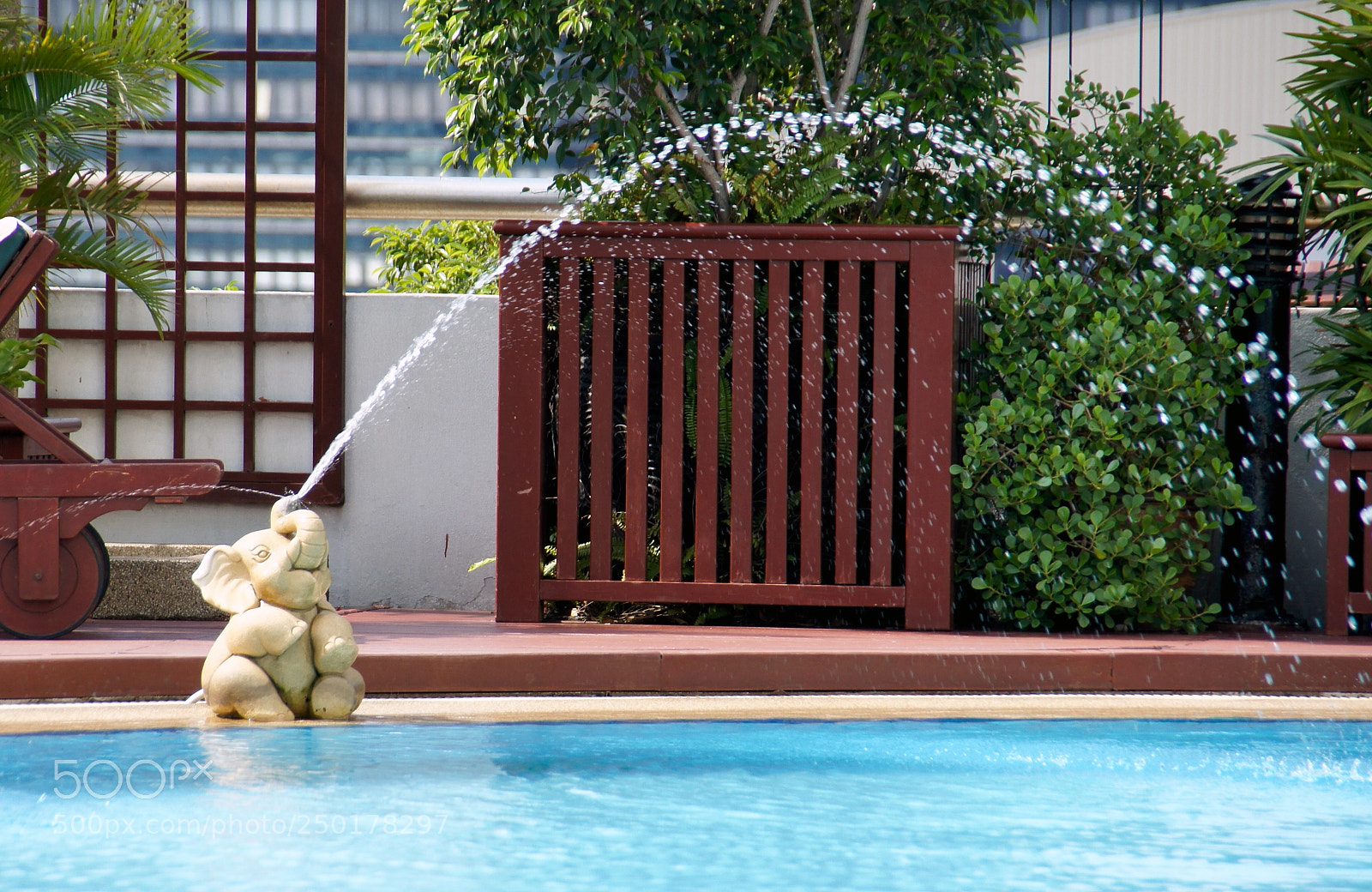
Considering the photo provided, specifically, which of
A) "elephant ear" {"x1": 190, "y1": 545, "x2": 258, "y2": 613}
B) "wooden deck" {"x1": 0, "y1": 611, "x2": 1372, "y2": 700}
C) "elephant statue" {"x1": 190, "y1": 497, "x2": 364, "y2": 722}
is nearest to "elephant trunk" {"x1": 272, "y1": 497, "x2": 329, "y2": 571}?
"elephant statue" {"x1": 190, "y1": 497, "x2": 364, "y2": 722}

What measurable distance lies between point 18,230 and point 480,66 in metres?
2.23

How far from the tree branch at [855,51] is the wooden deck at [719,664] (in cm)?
263

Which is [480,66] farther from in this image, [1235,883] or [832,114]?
[1235,883]

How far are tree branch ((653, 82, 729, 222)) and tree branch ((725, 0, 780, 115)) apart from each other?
26cm

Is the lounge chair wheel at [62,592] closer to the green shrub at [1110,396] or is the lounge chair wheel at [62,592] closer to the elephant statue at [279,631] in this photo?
the elephant statue at [279,631]

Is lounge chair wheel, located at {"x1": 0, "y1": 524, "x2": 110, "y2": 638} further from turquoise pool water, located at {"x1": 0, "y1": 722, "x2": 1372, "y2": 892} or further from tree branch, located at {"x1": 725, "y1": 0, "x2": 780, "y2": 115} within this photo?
tree branch, located at {"x1": 725, "y1": 0, "x2": 780, "y2": 115}

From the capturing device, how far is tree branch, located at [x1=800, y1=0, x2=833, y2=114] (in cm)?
628

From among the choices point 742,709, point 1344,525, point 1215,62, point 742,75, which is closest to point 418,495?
point 742,75

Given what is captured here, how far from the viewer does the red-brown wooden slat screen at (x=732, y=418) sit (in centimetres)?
554

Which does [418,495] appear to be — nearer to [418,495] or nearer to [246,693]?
[418,495]

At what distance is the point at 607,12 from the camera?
5.61 metres

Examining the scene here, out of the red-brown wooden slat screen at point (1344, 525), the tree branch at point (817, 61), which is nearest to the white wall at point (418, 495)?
the tree branch at point (817, 61)

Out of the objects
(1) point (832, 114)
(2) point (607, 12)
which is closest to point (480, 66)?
(2) point (607, 12)

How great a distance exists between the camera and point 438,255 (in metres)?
9.00
